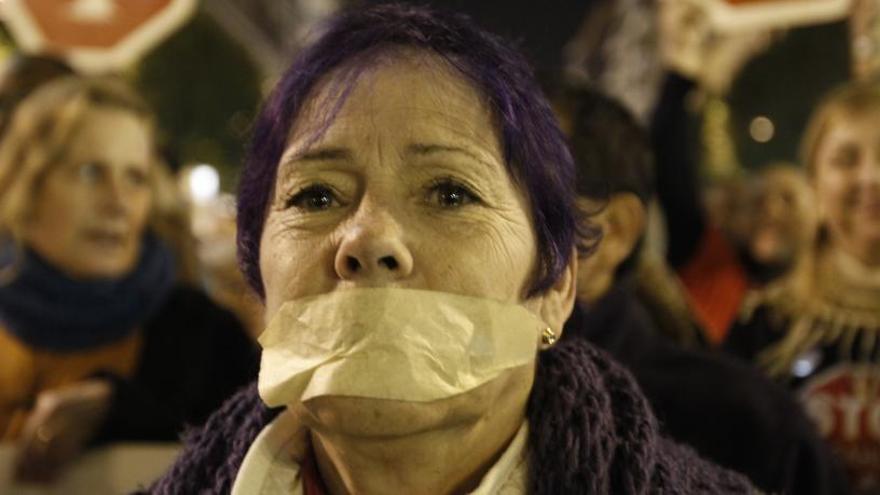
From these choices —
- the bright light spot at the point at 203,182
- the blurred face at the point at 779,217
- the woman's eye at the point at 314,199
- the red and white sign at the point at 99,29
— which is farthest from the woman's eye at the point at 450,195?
the bright light spot at the point at 203,182

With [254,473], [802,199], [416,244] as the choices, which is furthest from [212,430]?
[802,199]

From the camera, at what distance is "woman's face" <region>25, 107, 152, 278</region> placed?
2439 millimetres

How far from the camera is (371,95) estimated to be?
1248 mm

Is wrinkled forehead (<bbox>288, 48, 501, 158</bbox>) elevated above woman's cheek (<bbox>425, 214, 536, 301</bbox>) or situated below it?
above

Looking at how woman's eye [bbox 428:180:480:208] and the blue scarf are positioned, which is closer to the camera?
woman's eye [bbox 428:180:480:208]

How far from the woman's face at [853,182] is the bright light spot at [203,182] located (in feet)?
6.36

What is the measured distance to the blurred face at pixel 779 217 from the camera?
361 centimetres

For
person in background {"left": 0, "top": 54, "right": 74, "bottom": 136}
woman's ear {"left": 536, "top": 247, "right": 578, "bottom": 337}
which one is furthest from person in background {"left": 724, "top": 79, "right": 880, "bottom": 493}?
person in background {"left": 0, "top": 54, "right": 74, "bottom": 136}

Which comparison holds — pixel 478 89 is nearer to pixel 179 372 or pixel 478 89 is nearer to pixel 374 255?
pixel 374 255

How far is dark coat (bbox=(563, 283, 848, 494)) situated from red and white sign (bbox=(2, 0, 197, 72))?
54.9 inches

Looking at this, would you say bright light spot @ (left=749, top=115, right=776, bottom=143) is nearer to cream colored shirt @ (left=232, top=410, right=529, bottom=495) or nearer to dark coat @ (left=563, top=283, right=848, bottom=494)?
dark coat @ (left=563, top=283, right=848, bottom=494)

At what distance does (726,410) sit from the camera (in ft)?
6.70

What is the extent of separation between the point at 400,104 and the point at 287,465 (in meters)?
0.44

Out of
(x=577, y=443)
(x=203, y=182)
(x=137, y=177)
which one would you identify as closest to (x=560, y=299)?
(x=577, y=443)
